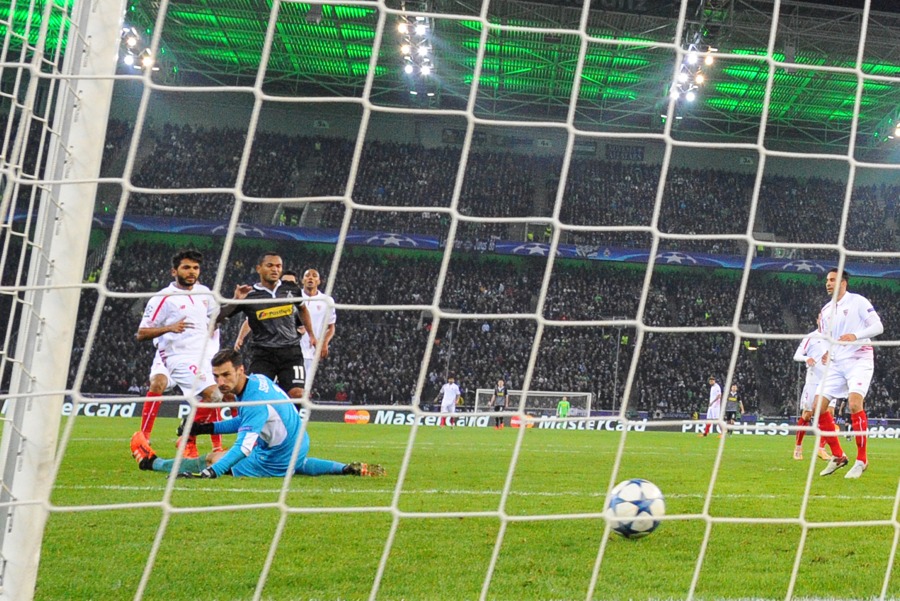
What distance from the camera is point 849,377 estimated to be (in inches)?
268

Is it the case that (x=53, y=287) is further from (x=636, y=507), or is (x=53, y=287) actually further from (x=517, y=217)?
(x=517, y=217)

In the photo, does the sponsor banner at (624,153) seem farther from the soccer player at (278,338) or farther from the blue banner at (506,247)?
the soccer player at (278,338)

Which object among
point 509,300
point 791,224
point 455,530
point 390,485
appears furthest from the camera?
Result: point 791,224

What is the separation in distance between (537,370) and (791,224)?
9741mm

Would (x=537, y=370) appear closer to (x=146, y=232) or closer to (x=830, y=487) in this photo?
(x=146, y=232)

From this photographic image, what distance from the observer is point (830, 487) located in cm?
566

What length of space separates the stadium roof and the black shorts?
10.8 metres

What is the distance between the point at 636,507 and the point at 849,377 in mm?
4228

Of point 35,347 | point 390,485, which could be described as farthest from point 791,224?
point 35,347

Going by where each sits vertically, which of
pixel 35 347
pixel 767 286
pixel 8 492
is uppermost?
pixel 767 286

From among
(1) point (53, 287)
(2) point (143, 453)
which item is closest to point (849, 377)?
(2) point (143, 453)

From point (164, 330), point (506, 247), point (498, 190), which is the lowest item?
point (164, 330)

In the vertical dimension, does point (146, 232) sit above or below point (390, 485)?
above

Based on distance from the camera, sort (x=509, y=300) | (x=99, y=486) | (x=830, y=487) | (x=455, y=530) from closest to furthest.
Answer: (x=455, y=530) → (x=99, y=486) → (x=830, y=487) → (x=509, y=300)
